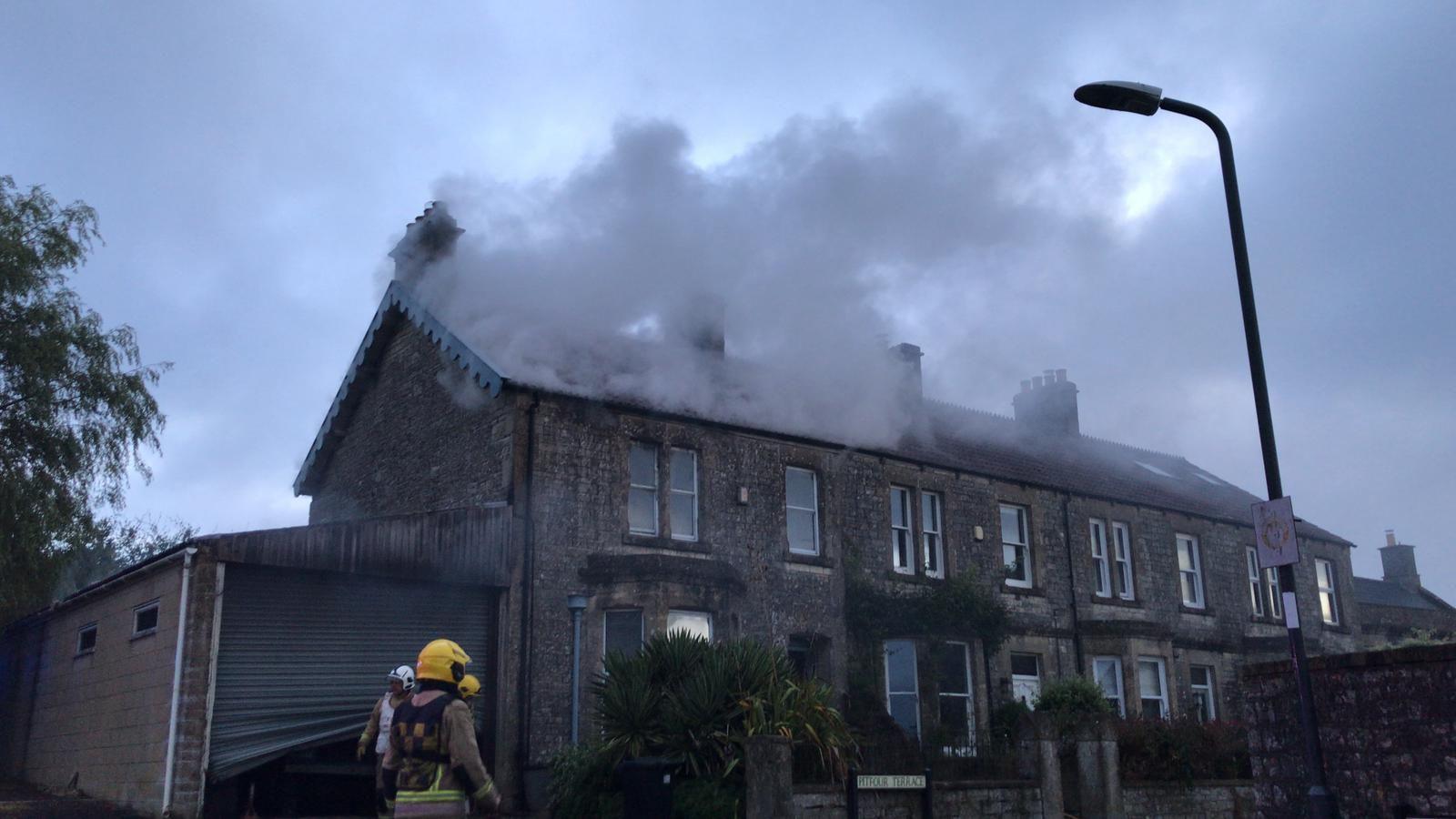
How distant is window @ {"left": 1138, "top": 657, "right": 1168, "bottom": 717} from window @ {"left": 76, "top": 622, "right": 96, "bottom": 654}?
1911 centimetres

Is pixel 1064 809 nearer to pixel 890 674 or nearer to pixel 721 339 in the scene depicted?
pixel 890 674

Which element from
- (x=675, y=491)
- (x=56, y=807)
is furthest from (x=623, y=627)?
(x=56, y=807)

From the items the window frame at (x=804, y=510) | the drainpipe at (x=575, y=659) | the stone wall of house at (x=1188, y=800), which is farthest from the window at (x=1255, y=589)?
the drainpipe at (x=575, y=659)

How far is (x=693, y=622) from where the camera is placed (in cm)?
1888

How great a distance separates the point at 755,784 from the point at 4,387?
15256mm

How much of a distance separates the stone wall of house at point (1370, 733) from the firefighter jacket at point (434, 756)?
6903 mm

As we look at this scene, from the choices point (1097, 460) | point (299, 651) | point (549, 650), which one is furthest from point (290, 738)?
point (1097, 460)

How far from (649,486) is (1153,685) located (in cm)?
1246

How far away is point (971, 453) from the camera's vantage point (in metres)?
25.4

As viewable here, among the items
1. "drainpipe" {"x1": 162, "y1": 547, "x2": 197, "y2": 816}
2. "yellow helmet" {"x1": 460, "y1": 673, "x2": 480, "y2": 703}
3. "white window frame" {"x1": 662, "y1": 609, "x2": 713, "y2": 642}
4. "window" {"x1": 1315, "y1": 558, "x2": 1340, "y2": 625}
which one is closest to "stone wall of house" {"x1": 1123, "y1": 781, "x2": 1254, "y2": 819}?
"white window frame" {"x1": 662, "y1": 609, "x2": 713, "y2": 642}

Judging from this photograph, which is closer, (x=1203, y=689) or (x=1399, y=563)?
(x=1203, y=689)

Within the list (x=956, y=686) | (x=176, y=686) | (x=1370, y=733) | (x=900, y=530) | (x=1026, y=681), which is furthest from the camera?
(x=1026, y=681)

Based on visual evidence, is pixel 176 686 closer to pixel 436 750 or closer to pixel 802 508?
pixel 436 750

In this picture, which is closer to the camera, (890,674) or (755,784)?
(755,784)
